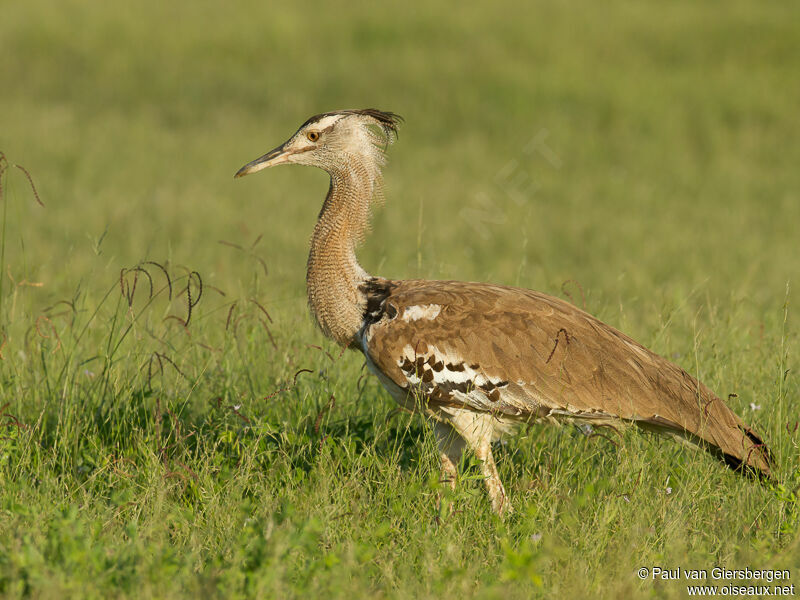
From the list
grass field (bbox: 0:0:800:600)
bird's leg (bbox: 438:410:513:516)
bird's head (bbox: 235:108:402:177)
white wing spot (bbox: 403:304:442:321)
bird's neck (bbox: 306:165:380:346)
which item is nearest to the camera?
grass field (bbox: 0:0:800:600)

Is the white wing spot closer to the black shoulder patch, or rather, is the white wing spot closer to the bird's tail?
the black shoulder patch

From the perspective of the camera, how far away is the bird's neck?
13.4ft

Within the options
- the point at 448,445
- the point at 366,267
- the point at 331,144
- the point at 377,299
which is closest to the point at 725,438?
the point at 448,445

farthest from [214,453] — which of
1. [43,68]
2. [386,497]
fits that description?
[43,68]

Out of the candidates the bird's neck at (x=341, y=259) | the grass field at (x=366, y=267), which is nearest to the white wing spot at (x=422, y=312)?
the bird's neck at (x=341, y=259)

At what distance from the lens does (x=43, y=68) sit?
634 inches

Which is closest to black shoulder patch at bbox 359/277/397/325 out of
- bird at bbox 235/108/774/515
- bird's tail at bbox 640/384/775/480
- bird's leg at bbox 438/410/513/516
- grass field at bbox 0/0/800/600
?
bird at bbox 235/108/774/515

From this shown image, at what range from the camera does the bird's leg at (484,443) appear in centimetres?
373

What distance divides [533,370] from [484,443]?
35cm

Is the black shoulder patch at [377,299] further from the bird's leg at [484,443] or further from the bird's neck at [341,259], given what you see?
the bird's leg at [484,443]

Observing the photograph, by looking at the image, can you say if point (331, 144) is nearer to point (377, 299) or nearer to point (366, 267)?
point (377, 299)

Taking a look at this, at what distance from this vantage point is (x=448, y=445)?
420 cm

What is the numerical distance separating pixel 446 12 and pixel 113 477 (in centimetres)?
1510

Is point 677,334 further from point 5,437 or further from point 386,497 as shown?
point 5,437
